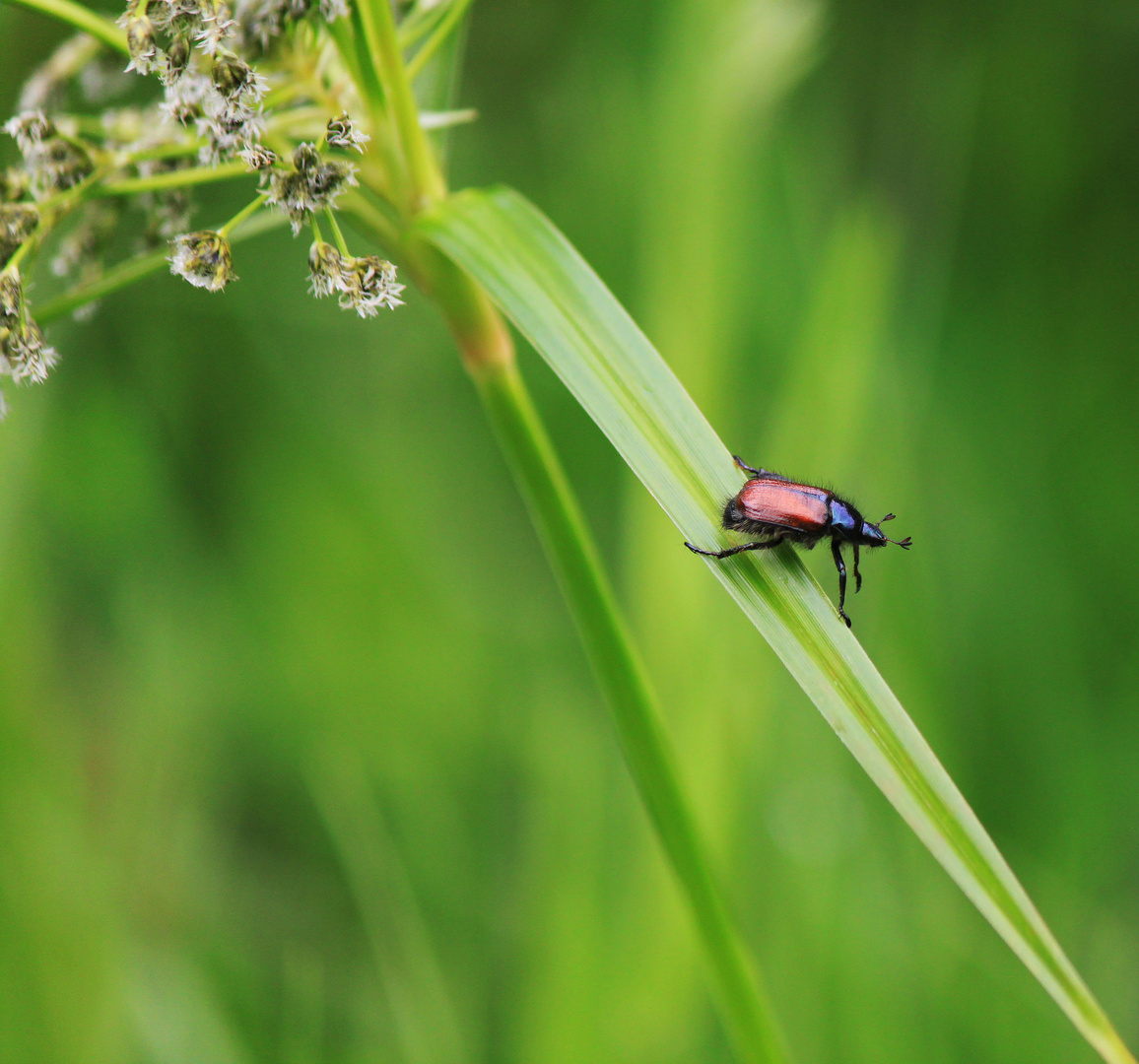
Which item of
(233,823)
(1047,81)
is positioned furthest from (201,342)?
(1047,81)

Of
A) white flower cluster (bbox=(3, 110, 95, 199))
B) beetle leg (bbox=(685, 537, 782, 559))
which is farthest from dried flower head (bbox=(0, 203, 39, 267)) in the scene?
beetle leg (bbox=(685, 537, 782, 559))

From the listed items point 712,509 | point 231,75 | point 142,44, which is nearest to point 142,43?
point 142,44

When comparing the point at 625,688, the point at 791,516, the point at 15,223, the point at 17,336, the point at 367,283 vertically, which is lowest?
the point at 625,688

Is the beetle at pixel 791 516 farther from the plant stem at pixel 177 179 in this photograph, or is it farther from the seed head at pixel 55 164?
the seed head at pixel 55 164

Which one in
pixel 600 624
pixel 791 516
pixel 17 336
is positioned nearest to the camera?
pixel 17 336

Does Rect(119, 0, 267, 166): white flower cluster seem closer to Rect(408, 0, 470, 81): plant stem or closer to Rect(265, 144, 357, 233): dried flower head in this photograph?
Rect(265, 144, 357, 233): dried flower head

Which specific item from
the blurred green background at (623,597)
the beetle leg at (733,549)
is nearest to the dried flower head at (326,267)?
the beetle leg at (733,549)

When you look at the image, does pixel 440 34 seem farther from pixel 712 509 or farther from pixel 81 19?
pixel 712 509
